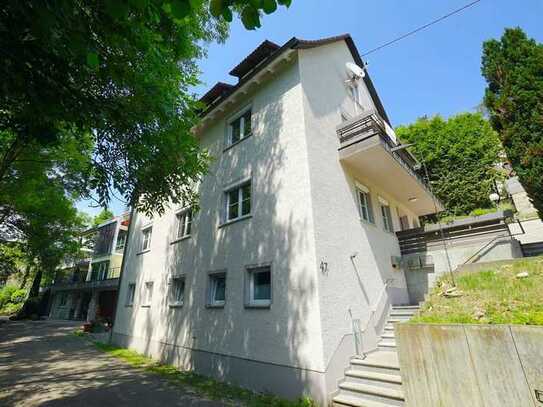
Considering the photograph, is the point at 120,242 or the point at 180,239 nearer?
the point at 180,239

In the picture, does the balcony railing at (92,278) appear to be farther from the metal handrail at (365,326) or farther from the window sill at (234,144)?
the metal handrail at (365,326)

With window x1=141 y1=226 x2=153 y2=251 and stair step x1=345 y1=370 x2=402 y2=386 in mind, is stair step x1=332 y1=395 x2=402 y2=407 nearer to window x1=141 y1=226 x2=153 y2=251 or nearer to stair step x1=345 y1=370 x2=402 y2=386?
stair step x1=345 y1=370 x2=402 y2=386

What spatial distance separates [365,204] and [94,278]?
37.3 metres

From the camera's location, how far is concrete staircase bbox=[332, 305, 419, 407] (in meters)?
5.83

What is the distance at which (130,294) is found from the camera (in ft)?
50.9

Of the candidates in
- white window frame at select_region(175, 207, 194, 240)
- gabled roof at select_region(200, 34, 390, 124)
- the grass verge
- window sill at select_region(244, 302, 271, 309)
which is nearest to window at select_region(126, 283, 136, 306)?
the grass verge

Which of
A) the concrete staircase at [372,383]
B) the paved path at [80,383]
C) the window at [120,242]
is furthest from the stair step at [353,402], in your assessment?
the window at [120,242]

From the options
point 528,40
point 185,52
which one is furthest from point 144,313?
point 528,40

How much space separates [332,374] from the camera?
6.45 meters

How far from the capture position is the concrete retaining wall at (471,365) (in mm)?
4012

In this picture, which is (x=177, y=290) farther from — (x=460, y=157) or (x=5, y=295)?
(x=5, y=295)

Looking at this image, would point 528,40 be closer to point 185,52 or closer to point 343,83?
point 343,83

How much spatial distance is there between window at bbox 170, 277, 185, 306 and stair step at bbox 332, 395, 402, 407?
7386 mm

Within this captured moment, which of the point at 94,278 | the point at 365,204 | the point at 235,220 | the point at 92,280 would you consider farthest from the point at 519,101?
Result: the point at 94,278
